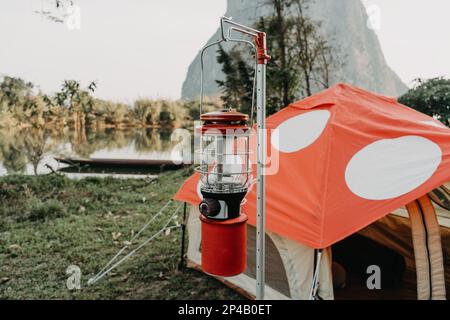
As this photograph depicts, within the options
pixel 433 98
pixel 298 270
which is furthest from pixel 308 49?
pixel 298 270

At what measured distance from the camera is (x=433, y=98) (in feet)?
25.5

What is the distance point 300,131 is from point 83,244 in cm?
302

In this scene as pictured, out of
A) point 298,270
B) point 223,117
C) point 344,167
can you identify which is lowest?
point 298,270

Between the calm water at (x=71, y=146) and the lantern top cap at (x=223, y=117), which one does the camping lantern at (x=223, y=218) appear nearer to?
the lantern top cap at (x=223, y=117)

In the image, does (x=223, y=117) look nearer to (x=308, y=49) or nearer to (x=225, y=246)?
(x=225, y=246)

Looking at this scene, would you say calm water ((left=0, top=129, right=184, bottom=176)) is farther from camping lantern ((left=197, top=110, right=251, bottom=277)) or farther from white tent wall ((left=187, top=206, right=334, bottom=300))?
camping lantern ((left=197, top=110, right=251, bottom=277))

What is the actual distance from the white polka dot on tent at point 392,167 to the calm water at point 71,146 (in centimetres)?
712

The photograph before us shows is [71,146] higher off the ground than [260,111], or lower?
lower

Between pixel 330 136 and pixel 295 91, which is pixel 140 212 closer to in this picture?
pixel 330 136

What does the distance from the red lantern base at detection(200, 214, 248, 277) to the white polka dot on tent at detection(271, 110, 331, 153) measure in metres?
1.36

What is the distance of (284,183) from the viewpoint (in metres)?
2.64

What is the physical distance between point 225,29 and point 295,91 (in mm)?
10028

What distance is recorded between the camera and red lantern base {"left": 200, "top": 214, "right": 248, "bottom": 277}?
153cm
